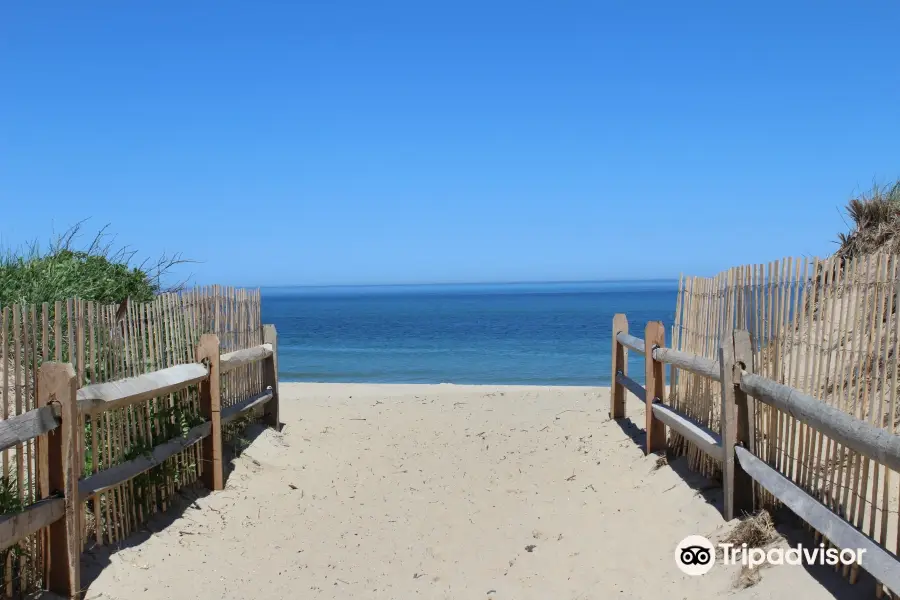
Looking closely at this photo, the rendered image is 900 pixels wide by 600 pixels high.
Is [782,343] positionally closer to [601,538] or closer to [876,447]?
[876,447]

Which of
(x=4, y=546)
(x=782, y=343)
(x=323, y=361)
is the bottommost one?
(x=323, y=361)

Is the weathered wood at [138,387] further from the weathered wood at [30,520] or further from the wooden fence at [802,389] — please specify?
the wooden fence at [802,389]

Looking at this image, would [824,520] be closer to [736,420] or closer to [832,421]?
[832,421]

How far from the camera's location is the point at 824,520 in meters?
4.12

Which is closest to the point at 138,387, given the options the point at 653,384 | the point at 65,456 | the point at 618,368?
the point at 65,456

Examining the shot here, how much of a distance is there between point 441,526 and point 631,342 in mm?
3725

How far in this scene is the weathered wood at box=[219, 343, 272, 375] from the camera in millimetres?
7625

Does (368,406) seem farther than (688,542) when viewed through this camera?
Yes

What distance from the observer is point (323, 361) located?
2947 cm

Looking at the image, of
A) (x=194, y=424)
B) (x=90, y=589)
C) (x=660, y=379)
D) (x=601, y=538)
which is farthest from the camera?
(x=660, y=379)

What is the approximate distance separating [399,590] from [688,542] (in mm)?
2067

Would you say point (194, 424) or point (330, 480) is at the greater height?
point (194, 424)

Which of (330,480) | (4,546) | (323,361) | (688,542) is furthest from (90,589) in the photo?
(323,361)

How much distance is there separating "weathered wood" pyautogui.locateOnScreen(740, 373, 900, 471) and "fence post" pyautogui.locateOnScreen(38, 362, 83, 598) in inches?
166
